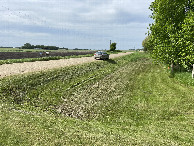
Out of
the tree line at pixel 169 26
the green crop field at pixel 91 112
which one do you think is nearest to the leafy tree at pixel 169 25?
the tree line at pixel 169 26

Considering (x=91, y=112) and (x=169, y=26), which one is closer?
(x=91, y=112)

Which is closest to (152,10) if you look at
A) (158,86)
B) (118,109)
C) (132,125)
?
(158,86)

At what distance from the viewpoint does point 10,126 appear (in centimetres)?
605

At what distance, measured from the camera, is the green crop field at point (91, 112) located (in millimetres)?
5684

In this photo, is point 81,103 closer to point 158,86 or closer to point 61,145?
point 61,145

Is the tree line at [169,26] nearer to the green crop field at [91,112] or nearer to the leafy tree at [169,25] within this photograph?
the leafy tree at [169,25]

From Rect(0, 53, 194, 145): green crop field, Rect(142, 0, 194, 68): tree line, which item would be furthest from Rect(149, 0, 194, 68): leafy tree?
Rect(0, 53, 194, 145): green crop field

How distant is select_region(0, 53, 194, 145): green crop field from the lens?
5.68m

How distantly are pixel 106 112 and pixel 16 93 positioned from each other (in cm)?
657

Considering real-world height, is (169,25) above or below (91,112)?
above

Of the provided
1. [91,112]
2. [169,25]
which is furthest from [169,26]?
[91,112]

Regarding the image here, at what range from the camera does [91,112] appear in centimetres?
887

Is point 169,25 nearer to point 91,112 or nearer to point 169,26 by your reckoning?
point 169,26

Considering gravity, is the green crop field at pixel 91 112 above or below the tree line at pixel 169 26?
below
